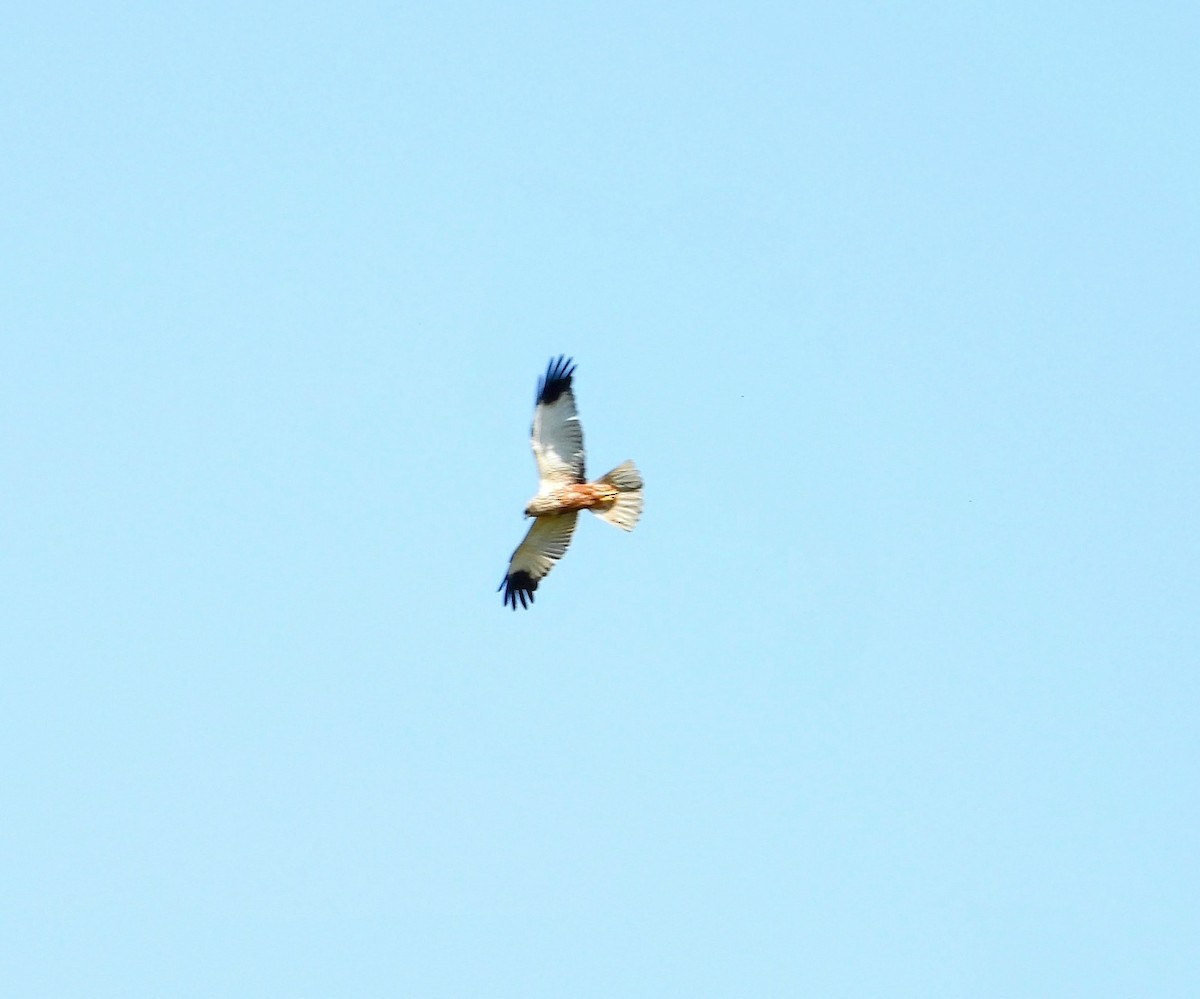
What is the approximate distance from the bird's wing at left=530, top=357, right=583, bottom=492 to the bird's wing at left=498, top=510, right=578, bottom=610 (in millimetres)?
513

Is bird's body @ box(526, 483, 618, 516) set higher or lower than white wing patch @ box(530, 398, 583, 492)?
lower

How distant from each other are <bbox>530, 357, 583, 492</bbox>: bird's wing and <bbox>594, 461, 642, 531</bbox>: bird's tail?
436mm

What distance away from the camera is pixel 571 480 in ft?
77.9

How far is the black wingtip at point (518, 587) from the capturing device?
82.1 feet

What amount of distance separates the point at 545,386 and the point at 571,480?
45.4 inches

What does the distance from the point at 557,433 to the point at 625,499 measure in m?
1.13

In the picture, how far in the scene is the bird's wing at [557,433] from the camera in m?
23.6

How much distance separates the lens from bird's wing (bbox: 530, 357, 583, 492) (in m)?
23.6

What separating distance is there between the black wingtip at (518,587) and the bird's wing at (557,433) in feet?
5.74

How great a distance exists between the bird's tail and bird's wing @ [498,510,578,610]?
54 cm

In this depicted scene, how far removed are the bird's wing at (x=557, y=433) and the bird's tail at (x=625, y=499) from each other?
44 centimetres

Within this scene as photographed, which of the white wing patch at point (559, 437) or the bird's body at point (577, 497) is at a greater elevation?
the white wing patch at point (559, 437)

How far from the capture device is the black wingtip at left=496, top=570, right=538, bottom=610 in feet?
82.1

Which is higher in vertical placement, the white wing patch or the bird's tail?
the white wing patch
